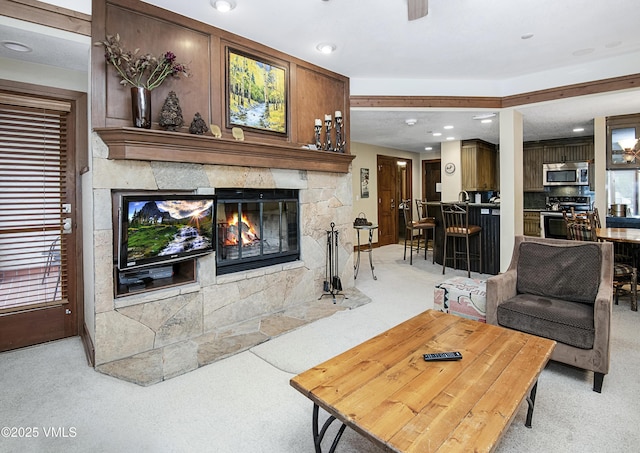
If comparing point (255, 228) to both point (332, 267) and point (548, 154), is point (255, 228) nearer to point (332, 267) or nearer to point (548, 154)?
point (332, 267)

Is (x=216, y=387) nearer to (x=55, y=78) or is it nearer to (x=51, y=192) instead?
(x=51, y=192)

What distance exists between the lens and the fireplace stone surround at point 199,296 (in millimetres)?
2549

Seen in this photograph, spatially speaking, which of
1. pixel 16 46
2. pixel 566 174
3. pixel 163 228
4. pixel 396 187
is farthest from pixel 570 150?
pixel 16 46

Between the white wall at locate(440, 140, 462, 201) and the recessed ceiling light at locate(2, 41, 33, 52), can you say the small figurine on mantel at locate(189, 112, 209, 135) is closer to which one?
the recessed ceiling light at locate(2, 41, 33, 52)

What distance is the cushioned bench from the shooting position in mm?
2826

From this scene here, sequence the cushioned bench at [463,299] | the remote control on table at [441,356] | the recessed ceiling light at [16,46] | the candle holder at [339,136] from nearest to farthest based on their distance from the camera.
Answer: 1. the remote control on table at [441,356]
2. the recessed ceiling light at [16,46]
3. the cushioned bench at [463,299]
4. the candle holder at [339,136]

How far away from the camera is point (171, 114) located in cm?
273

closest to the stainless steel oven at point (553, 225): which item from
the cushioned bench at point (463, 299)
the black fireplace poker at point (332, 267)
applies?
the cushioned bench at point (463, 299)

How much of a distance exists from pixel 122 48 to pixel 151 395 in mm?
2547

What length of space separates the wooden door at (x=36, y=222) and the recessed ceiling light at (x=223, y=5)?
1592 mm

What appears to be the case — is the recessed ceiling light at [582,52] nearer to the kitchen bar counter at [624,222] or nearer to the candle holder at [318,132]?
the kitchen bar counter at [624,222]

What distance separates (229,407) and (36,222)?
239 centimetres

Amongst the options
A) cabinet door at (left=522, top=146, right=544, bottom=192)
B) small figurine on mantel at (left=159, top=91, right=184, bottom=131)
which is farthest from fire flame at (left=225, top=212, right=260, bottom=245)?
cabinet door at (left=522, top=146, right=544, bottom=192)

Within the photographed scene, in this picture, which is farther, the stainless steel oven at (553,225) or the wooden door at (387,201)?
the wooden door at (387,201)
